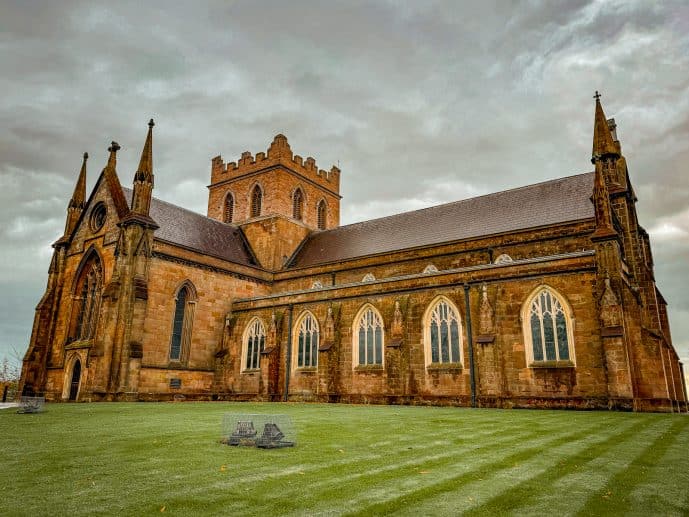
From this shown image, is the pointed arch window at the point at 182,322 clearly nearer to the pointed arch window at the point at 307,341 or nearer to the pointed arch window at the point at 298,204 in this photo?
the pointed arch window at the point at 307,341

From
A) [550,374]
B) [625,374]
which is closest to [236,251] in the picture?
[550,374]

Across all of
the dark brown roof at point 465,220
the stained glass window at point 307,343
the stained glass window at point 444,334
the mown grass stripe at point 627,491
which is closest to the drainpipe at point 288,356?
the stained glass window at point 307,343

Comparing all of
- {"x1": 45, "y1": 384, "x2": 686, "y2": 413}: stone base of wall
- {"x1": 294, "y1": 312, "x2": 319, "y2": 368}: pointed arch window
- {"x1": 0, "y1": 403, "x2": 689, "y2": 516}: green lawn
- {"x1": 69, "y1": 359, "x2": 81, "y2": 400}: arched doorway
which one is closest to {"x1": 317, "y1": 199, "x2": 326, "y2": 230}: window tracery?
{"x1": 294, "y1": 312, "x2": 319, "y2": 368}: pointed arch window

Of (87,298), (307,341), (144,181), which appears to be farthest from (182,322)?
(144,181)

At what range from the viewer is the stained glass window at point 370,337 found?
2597cm

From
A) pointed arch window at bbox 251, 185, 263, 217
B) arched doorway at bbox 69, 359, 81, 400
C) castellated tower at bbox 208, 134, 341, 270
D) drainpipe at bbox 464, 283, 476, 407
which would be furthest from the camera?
pointed arch window at bbox 251, 185, 263, 217

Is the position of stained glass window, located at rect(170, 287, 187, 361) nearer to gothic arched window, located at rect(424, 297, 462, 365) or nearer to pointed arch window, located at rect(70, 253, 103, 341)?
pointed arch window, located at rect(70, 253, 103, 341)

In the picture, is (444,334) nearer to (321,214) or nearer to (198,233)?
(198,233)

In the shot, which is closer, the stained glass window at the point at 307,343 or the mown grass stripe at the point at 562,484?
the mown grass stripe at the point at 562,484

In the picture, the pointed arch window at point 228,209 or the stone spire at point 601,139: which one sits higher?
the pointed arch window at point 228,209

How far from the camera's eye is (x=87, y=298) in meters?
30.7

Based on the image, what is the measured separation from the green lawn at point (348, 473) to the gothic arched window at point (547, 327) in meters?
10.1

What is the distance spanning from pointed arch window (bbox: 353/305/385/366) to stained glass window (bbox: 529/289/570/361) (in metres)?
7.46

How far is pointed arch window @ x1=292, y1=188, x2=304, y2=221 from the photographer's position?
43312 millimetres
